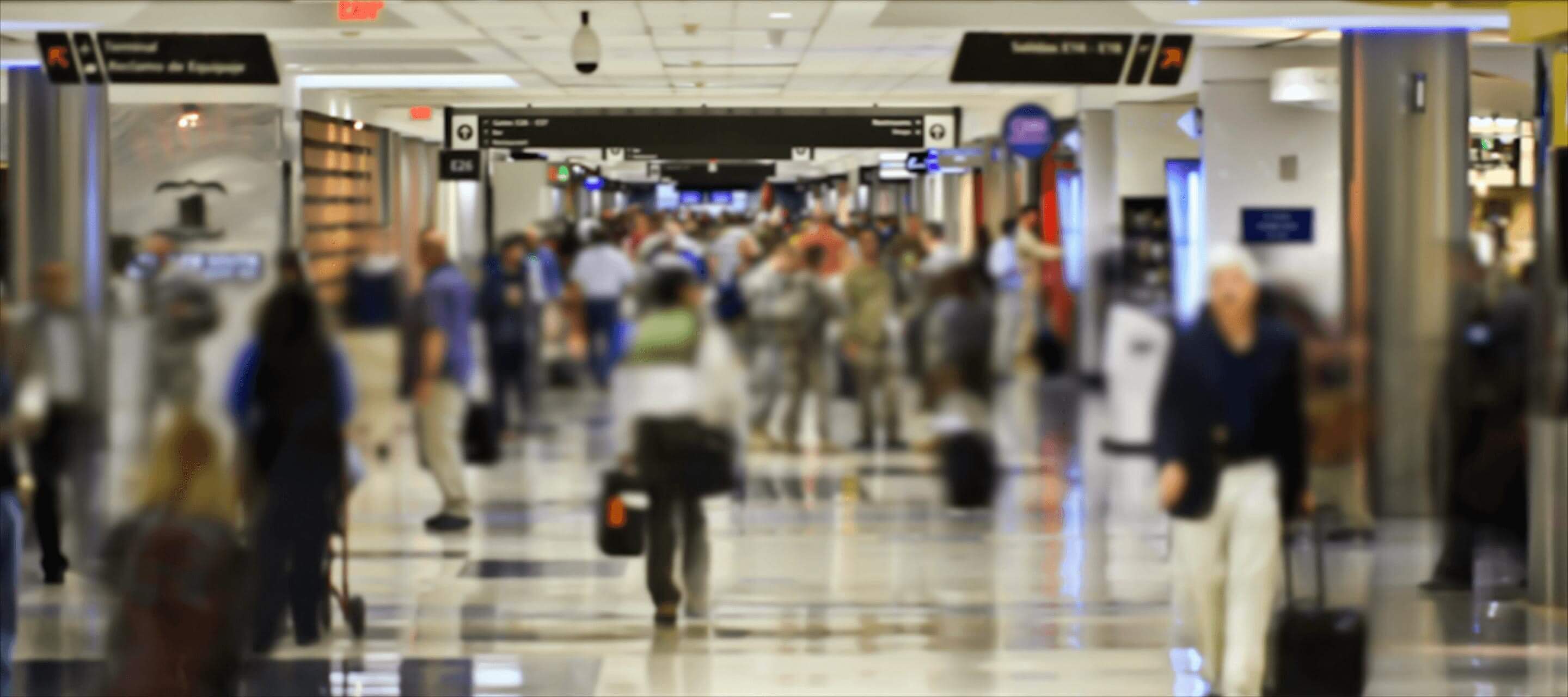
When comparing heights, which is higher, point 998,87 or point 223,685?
point 998,87

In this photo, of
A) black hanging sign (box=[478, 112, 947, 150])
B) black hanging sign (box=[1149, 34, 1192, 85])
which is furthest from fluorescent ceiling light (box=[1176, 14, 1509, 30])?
black hanging sign (box=[478, 112, 947, 150])

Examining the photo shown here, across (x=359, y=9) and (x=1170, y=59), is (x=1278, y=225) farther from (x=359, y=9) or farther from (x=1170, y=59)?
(x=359, y=9)

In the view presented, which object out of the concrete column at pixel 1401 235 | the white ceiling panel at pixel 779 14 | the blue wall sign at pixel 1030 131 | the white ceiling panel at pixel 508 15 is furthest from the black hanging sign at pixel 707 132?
the white ceiling panel at pixel 508 15

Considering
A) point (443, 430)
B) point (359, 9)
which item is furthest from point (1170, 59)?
point (359, 9)

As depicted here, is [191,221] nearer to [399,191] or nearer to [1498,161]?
[399,191]

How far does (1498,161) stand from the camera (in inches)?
319

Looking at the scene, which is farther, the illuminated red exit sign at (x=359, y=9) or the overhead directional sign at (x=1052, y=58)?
the illuminated red exit sign at (x=359, y=9)

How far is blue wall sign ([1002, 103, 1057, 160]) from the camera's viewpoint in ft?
19.3

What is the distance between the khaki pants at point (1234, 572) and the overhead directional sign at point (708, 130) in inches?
53.1

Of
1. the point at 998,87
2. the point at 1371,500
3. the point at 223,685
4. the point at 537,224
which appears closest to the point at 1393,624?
the point at 1371,500

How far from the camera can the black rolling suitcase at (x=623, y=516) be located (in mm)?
6191

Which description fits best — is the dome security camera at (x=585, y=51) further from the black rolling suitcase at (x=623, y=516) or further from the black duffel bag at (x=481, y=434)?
the black rolling suitcase at (x=623, y=516)

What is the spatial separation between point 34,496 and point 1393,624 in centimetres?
493

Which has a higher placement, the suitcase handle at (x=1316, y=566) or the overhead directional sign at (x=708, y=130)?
the overhead directional sign at (x=708, y=130)
